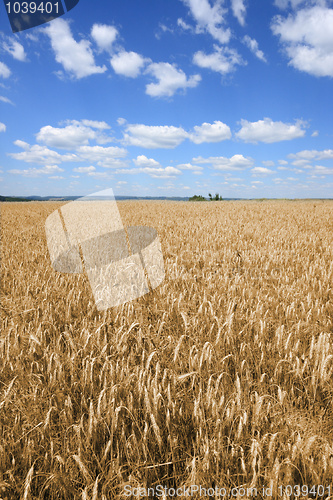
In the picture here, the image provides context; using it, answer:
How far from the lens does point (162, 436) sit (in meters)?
1.39

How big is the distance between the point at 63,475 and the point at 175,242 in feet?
19.5

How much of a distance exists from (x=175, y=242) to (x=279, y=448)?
582 centimetres

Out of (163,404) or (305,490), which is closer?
(305,490)

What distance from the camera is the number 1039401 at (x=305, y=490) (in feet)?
3.61

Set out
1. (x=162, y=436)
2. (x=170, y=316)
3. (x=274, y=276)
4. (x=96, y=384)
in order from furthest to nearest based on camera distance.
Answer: (x=274, y=276)
(x=170, y=316)
(x=96, y=384)
(x=162, y=436)

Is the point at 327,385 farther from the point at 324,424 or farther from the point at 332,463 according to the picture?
the point at 332,463

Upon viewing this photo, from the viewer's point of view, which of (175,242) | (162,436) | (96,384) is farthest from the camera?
(175,242)

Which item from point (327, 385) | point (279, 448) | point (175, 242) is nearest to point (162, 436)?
point (279, 448)

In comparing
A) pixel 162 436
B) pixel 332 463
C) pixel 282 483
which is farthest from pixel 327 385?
pixel 162 436

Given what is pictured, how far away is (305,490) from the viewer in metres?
1.13

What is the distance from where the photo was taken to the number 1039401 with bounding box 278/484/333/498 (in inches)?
43.3

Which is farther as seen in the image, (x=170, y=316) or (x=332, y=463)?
(x=170, y=316)

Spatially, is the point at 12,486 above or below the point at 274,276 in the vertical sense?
below

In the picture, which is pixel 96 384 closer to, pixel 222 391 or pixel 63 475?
pixel 63 475
